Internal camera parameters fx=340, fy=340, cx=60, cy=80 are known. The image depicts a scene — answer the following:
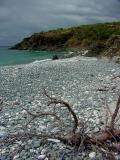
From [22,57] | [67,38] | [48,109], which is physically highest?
[48,109]

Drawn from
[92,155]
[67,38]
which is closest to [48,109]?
[92,155]

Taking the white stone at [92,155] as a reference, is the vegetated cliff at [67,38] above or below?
below

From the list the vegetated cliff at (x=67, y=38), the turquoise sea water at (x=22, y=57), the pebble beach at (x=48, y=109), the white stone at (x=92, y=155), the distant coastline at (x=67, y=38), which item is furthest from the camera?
the vegetated cliff at (x=67, y=38)

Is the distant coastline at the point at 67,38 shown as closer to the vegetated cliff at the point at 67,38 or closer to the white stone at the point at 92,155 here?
the vegetated cliff at the point at 67,38

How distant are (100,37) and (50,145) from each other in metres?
82.0

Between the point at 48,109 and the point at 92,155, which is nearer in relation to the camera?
the point at 92,155

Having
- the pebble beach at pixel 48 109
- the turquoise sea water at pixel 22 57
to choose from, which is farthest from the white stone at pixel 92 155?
the turquoise sea water at pixel 22 57

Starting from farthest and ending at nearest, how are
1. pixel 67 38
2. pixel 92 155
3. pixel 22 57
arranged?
pixel 67 38 → pixel 22 57 → pixel 92 155

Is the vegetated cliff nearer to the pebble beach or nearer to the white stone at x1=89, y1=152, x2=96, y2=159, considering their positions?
the pebble beach

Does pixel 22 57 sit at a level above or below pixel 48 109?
below

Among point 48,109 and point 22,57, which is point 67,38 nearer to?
point 22,57

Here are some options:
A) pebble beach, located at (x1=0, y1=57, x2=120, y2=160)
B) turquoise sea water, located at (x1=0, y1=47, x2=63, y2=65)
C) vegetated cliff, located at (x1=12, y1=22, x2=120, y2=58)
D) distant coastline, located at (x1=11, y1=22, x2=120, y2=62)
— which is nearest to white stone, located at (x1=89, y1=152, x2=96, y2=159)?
pebble beach, located at (x1=0, y1=57, x2=120, y2=160)

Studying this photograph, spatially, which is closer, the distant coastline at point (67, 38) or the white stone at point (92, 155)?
the white stone at point (92, 155)

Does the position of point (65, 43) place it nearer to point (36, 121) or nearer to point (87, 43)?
point (87, 43)
